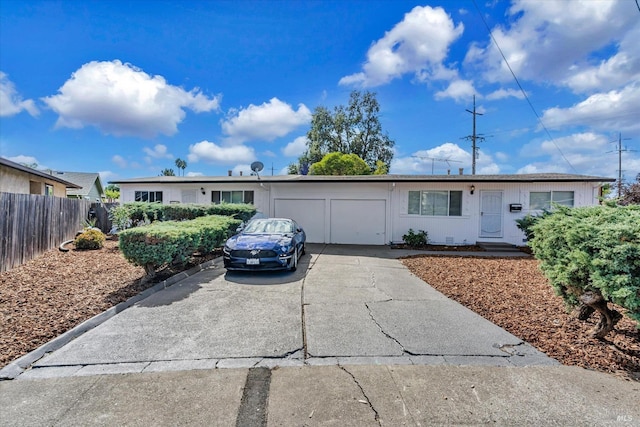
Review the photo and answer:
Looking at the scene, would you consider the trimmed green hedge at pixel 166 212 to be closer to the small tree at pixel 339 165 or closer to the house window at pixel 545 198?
the house window at pixel 545 198

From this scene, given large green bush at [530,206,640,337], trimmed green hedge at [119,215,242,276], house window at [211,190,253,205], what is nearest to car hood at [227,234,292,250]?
trimmed green hedge at [119,215,242,276]

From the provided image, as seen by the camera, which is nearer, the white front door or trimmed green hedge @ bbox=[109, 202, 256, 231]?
trimmed green hedge @ bbox=[109, 202, 256, 231]

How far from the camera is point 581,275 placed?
12.1 feet

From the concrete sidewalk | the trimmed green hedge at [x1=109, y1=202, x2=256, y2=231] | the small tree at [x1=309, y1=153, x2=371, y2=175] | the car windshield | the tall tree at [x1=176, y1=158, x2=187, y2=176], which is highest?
the tall tree at [x1=176, y1=158, x2=187, y2=176]

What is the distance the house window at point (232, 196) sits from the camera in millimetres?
15349

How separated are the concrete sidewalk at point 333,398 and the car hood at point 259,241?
174 inches

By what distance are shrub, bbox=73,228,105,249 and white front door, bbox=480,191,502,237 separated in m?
15.0

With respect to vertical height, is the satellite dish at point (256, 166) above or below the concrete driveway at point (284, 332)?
above

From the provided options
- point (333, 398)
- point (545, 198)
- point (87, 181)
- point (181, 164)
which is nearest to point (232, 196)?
point (333, 398)

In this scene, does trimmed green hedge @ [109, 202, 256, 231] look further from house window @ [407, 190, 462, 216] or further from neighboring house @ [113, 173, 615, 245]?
house window @ [407, 190, 462, 216]

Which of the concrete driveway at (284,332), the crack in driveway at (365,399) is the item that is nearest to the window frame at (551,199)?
the concrete driveway at (284,332)

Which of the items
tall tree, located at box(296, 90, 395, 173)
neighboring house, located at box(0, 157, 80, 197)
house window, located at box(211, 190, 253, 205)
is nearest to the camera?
neighboring house, located at box(0, 157, 80, 197)

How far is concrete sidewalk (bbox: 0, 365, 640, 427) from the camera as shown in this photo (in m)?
2.47

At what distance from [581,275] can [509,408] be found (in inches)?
82.1
